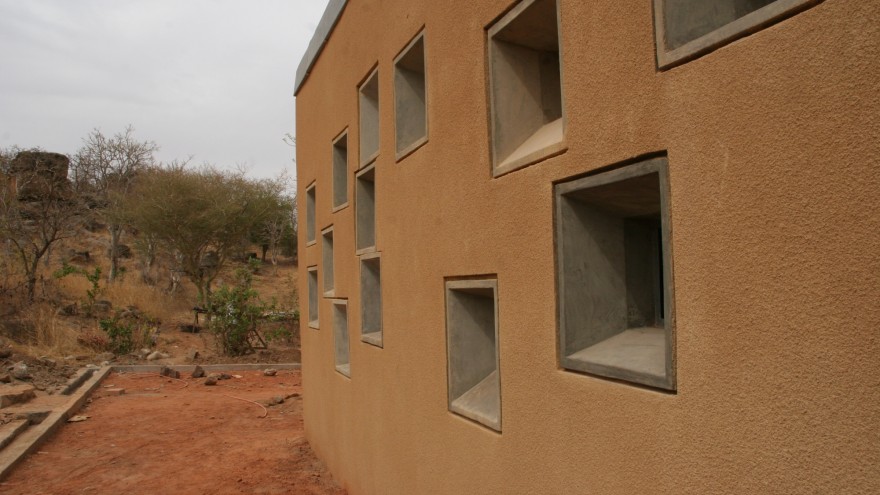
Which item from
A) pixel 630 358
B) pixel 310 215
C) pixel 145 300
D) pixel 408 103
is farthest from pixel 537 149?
pixel 145 300

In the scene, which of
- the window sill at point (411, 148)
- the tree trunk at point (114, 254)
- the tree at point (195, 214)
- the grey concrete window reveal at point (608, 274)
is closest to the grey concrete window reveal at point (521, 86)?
the grey concrete window reveal at point (608, 274)

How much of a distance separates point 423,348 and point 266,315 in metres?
15.1

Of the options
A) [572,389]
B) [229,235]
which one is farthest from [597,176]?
[229,235]

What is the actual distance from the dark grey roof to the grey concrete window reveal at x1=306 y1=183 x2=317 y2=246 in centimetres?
147

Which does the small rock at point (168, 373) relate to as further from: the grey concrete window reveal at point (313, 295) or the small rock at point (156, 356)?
the grey concrete window reveal at point (313, 295)

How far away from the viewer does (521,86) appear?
3.20m

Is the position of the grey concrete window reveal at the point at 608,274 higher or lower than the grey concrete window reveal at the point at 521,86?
lower

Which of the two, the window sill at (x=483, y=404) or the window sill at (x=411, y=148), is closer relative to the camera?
the window sill at (x=483, y=404)

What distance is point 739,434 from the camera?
1700 mm

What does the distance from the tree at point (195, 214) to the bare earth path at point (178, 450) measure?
8.77 metres

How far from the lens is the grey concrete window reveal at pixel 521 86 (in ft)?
9.74

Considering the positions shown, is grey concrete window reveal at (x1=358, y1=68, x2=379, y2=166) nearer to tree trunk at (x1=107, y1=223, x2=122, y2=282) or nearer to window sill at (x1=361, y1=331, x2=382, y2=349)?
window sill at (x1=361, y1=331, x2=382, y2=349)

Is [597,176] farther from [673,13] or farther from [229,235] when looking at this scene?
[229,235]

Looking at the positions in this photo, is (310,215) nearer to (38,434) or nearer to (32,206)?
(38,434)
